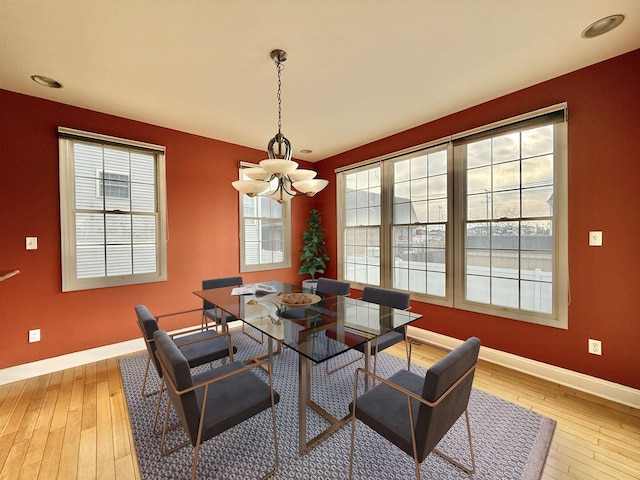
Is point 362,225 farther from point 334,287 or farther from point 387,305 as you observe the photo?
point 387,305

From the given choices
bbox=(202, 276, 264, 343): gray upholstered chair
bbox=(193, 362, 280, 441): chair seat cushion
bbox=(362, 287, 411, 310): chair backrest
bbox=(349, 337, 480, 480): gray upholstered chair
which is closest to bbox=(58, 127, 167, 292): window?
bbox=(202, 276, 264, 343): gray upholstered chair

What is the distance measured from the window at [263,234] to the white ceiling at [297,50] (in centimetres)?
160

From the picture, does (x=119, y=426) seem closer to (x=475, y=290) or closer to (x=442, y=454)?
(x=442, y=454)

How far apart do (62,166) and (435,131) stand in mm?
4330

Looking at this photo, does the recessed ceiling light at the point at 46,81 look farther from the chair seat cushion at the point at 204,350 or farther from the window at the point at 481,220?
the window at the point at 481,220

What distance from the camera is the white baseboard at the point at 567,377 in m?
2.17

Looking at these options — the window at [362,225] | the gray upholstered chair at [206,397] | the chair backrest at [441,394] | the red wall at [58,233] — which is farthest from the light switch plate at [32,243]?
the window at [362,225]

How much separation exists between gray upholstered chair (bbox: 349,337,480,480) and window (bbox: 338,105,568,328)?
182 centimetres

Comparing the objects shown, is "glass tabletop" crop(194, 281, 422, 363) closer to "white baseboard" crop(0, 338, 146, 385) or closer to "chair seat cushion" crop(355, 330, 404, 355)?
"chair seat cushion" crop(355, 330, 404, 355)

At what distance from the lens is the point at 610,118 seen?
222 centimetres

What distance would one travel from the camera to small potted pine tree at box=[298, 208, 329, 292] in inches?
188

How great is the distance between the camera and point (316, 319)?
80.3 inches

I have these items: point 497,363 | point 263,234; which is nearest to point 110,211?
point 263,234

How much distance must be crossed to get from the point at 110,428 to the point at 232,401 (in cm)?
126
